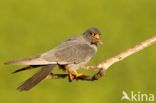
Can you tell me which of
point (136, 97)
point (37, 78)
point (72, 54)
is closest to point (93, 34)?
point (72, 54)

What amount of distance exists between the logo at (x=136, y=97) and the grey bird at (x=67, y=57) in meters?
2.09

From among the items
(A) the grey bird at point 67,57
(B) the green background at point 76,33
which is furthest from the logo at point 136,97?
(A) the grey bird at point 67,57

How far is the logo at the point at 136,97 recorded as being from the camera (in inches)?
340

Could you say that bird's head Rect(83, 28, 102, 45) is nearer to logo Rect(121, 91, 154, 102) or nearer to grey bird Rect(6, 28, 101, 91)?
grey bird Rect(6, 28, 101, 91)

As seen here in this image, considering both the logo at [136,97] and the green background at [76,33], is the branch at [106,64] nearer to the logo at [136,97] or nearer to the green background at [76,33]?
the logo at [136,97]

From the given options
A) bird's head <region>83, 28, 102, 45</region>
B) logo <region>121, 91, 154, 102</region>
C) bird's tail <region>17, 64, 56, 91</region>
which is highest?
logo <region>121, 91, 154, 102</region>

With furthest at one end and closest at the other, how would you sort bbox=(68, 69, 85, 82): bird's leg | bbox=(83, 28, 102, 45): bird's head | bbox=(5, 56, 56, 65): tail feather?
bbox=(83, 28, 102, 45): bird's head → bbox=(68, 69, 85, 82): bird's leg → bbox=(5, 56, 56, 65): tail feather

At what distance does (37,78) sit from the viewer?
6078 millimetres

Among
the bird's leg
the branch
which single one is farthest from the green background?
the branch

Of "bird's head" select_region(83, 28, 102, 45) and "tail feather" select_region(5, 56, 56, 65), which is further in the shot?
"bird's head" select_region(83, 28, 102, 45)

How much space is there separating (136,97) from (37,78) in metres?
2.79

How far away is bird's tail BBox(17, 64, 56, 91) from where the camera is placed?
5.92m

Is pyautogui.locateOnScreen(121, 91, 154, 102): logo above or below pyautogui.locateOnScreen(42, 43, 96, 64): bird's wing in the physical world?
above

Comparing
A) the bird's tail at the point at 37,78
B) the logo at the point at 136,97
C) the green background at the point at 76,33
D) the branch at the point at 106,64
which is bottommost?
the bird's tail at the point at 37,78
